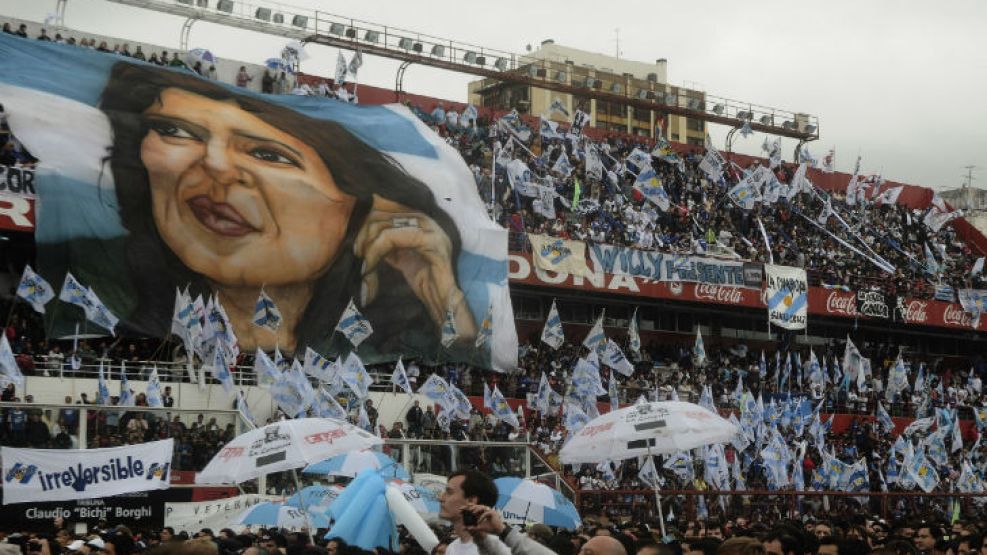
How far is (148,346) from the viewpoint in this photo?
37.9 meters

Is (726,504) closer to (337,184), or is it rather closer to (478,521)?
(337,184)

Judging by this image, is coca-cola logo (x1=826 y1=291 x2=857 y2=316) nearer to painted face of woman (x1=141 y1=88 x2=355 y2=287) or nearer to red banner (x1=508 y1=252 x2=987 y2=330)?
red banner (x1=508 y1=252 x2=987 y2=330)

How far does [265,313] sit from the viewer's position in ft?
121

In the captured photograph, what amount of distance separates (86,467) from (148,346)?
15844mm

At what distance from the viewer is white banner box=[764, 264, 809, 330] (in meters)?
51.0

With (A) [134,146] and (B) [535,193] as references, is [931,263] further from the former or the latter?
(A) [134,146]

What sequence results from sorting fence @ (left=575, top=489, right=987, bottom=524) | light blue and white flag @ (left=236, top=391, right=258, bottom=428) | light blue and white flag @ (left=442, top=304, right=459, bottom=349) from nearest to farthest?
→ fence @ (left=575, top=489, right=987, bottom=524) → light blue and white flag @ (left=236, top=391, right=258, bottom=428) → light blue and white flag @ (left=442, top=304, right=459, bottom=349)

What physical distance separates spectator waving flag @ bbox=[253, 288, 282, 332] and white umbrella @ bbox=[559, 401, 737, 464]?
60.3 feet

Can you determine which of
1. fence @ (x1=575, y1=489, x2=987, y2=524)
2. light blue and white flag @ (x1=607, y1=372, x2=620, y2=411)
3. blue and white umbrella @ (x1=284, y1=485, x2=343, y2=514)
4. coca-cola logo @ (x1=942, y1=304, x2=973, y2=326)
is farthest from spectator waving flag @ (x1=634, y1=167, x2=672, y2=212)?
blue and white umbrella @ (x1=284, y1=485, x2=343, y2=514)

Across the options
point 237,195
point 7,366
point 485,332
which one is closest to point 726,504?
point 7,366

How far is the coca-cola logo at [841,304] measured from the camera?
53531mm

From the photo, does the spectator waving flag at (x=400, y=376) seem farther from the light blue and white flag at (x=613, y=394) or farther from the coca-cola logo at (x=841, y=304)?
the coca-cola logo at (x=841, y=304)

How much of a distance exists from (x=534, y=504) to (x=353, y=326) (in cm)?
1887

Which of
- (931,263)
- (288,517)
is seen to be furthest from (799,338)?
(288,517)
